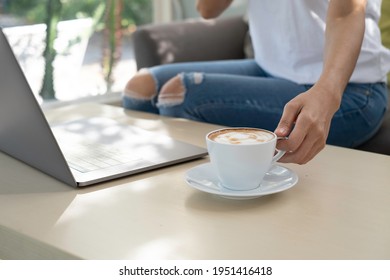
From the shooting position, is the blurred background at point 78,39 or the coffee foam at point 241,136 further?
the blurred background at point 78,39

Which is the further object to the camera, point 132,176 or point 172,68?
point 172,68

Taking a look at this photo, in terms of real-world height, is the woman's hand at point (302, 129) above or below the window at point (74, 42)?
above

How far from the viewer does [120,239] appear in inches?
34.6

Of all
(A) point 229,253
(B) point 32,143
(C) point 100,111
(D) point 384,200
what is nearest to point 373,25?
(C) point 100,111

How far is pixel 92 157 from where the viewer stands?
48.4 inches

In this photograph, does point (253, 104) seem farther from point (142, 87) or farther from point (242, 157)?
point (242, 157)

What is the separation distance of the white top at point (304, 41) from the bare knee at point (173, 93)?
35 cm

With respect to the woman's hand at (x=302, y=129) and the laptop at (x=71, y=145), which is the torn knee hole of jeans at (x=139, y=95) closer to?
the laptop at (x=71, y=145)

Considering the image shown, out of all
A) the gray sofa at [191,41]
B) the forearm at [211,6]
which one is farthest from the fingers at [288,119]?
the gray sofa at [191,41]

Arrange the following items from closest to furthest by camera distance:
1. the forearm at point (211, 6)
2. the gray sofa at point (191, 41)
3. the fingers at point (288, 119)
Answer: the fingers at point (288, 119)
the forearm at point (211, 6)
the gray sofa at point (191, 41)

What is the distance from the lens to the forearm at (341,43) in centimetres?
126

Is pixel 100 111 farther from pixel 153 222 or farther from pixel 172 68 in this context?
pixel 153 222

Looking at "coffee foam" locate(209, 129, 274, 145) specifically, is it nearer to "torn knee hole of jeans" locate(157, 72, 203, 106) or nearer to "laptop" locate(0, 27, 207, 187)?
"laptop" locate(0, 27, 207, 187)

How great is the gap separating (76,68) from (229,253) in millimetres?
2276
